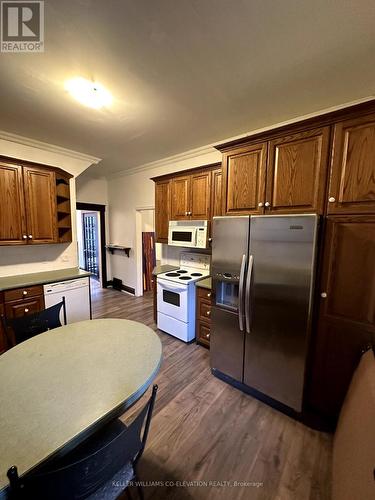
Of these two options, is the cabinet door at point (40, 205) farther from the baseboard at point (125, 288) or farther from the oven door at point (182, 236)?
the baseboard at point (125, 288)

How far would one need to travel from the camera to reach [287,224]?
67.0 inches

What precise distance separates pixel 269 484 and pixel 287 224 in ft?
5.75

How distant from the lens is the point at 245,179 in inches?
80.8

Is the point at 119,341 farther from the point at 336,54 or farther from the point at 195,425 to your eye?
the point at 336,54

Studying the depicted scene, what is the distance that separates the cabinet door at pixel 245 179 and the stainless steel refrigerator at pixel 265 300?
0.18 m

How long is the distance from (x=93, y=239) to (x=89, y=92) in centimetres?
481

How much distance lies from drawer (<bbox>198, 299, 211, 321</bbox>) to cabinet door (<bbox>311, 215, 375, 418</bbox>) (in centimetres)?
125

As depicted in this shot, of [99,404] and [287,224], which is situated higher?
[287,224]

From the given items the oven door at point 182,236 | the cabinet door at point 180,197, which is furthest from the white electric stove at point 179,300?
the cabinet door at point 180,197

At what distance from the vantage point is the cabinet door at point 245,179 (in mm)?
1945

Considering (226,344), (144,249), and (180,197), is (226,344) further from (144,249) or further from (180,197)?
(144,249)

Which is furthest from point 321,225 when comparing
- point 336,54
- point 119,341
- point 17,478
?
point 17,478

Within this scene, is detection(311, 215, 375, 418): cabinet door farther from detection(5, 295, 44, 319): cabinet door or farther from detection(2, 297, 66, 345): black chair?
detection(5, 295, 44, 319): cabinet door

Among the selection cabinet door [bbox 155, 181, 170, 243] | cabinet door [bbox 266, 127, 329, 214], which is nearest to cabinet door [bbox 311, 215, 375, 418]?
cabinet door [bbox 266, 127, 329, 214]
